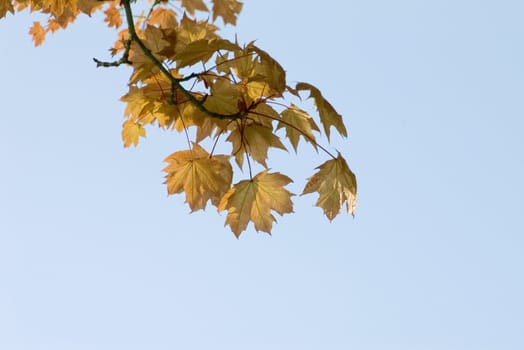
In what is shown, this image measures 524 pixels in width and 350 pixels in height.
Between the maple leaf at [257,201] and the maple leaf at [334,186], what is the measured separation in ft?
0.32

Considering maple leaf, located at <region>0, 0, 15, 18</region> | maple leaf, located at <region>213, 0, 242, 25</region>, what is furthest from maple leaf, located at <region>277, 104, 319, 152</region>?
maple leaf, located at <region>213, 0, 242, 25</region>

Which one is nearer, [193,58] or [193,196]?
[193,58]

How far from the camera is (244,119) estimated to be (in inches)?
81.9

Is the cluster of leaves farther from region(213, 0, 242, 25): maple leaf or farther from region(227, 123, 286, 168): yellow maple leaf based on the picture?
region(213, 0, 242, 25): maple leaf

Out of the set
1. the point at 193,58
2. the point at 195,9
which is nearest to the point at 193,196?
the point at 193,58

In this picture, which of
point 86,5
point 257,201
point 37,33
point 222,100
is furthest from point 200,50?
point 37,33

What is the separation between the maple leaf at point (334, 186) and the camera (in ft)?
6.81

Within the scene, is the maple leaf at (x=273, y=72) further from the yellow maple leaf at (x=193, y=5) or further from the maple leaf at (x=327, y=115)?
the yellow maple leaf at (x=193, y=5)

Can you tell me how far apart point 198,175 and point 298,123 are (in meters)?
0.36

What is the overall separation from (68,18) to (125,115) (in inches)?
44.2

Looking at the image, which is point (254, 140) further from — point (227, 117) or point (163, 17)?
point (163, 17)

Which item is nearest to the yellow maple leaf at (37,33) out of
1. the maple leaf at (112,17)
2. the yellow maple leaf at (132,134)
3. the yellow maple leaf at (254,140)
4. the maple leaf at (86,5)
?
the maple leaf at (112,17)

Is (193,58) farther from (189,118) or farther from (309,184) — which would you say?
(309,184)

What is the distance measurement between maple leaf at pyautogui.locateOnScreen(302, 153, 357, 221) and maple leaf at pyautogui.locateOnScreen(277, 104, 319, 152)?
100 mm
